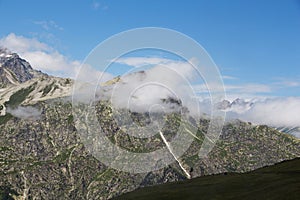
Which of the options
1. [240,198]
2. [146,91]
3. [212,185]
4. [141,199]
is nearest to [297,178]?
[240,198]

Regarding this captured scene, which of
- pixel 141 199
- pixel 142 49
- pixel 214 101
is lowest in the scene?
pixel 141 199

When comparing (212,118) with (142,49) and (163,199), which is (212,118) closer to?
(142,49)

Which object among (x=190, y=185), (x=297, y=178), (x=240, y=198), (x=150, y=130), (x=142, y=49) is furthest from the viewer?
(x=190, y=185)

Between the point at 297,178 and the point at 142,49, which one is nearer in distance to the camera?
the point at 142,49

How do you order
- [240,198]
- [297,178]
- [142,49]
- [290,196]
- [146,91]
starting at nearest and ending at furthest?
1. [142,49]
2. [146,91]
3. [290,196]
4. [240,198]
5. [297,178]

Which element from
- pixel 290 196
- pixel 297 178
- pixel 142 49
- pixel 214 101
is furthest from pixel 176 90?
pixel 297 178

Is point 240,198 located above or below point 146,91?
below
